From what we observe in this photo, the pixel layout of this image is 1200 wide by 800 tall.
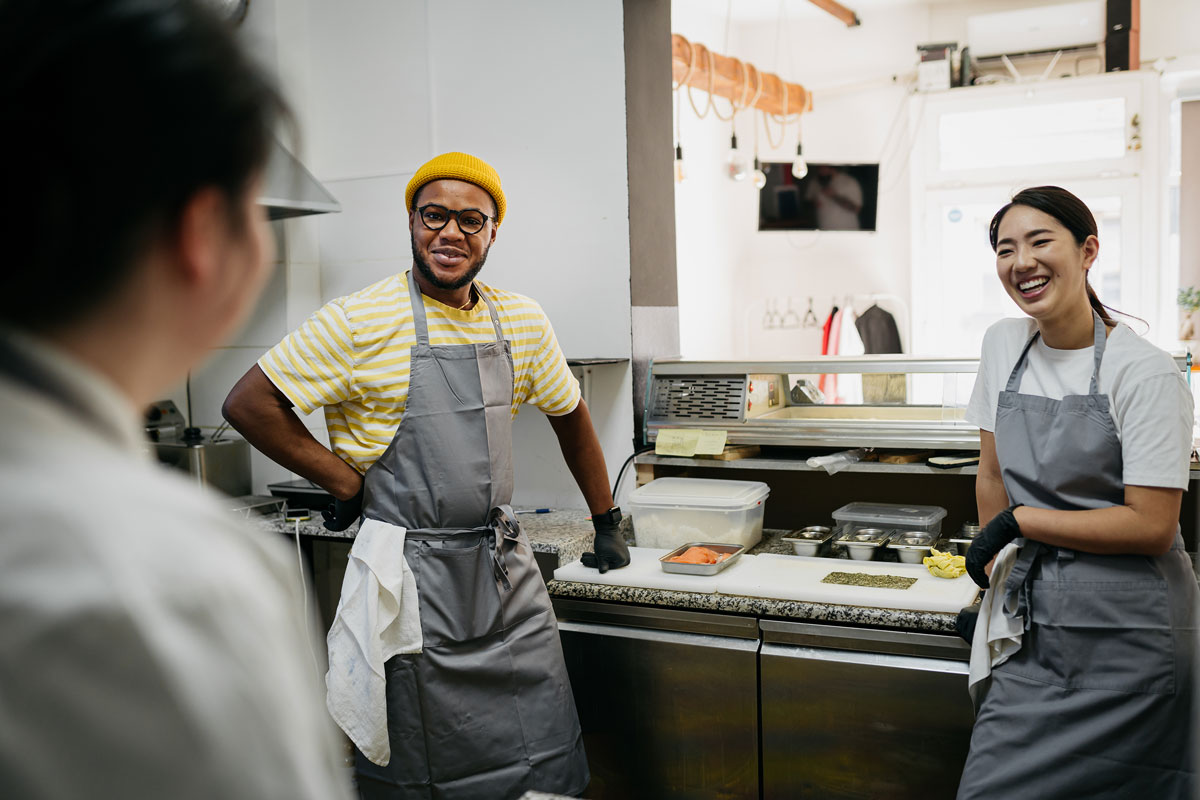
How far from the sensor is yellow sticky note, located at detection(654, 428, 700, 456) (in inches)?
110

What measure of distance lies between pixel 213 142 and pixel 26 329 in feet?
0.37

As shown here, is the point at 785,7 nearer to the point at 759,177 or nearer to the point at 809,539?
the point at 759,177

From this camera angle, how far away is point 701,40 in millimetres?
6332

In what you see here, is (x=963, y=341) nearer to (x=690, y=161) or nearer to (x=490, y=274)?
(x=690, y=161)

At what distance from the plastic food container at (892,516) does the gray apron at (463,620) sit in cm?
95

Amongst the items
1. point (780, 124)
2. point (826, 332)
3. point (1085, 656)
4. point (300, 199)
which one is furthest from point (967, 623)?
point (780, 124)

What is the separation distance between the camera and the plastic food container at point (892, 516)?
253 cm

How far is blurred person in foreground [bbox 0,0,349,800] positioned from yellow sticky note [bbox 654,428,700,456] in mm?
2372

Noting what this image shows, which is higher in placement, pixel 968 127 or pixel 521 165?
pixel 968 127

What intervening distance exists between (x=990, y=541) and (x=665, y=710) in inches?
36.2

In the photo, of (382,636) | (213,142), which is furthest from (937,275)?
(213,142)

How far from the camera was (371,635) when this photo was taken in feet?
6.56

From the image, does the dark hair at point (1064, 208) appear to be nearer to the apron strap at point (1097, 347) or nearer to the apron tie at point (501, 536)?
the apron strap at point (1097, 347)

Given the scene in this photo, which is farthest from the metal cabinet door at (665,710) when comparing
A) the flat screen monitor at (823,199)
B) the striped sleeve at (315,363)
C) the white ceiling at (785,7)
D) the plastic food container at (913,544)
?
the white ceiling at (785,7)
